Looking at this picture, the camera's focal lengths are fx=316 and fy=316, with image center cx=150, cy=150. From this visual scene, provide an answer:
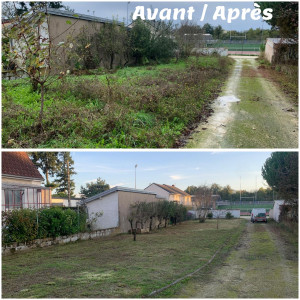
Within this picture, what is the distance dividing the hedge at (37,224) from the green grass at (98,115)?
2931 mm

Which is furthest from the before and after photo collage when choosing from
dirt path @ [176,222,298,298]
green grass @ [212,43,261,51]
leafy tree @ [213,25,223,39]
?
green grass @ [212,43,261,51]

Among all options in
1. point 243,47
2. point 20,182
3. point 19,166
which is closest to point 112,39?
point 19,166

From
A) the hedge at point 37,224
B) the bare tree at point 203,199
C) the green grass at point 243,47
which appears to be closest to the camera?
the hedge at point 37,224

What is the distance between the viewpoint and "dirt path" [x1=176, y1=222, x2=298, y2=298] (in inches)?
195

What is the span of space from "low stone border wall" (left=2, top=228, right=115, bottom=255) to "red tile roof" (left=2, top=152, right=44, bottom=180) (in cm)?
419

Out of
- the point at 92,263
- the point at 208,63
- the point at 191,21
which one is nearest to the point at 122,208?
the point at 92,263

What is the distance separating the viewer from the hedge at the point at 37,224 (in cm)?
891

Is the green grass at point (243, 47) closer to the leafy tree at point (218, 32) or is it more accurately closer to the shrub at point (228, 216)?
the leafy tree at point (218, 32)

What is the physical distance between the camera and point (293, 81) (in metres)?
14.8

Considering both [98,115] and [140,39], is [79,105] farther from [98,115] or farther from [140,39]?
[140,39]

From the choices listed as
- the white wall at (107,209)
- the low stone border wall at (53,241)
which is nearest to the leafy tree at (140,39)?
the white wall at (107,209)

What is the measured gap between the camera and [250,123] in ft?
29.1

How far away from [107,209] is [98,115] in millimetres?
8266

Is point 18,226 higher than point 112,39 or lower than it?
lower
